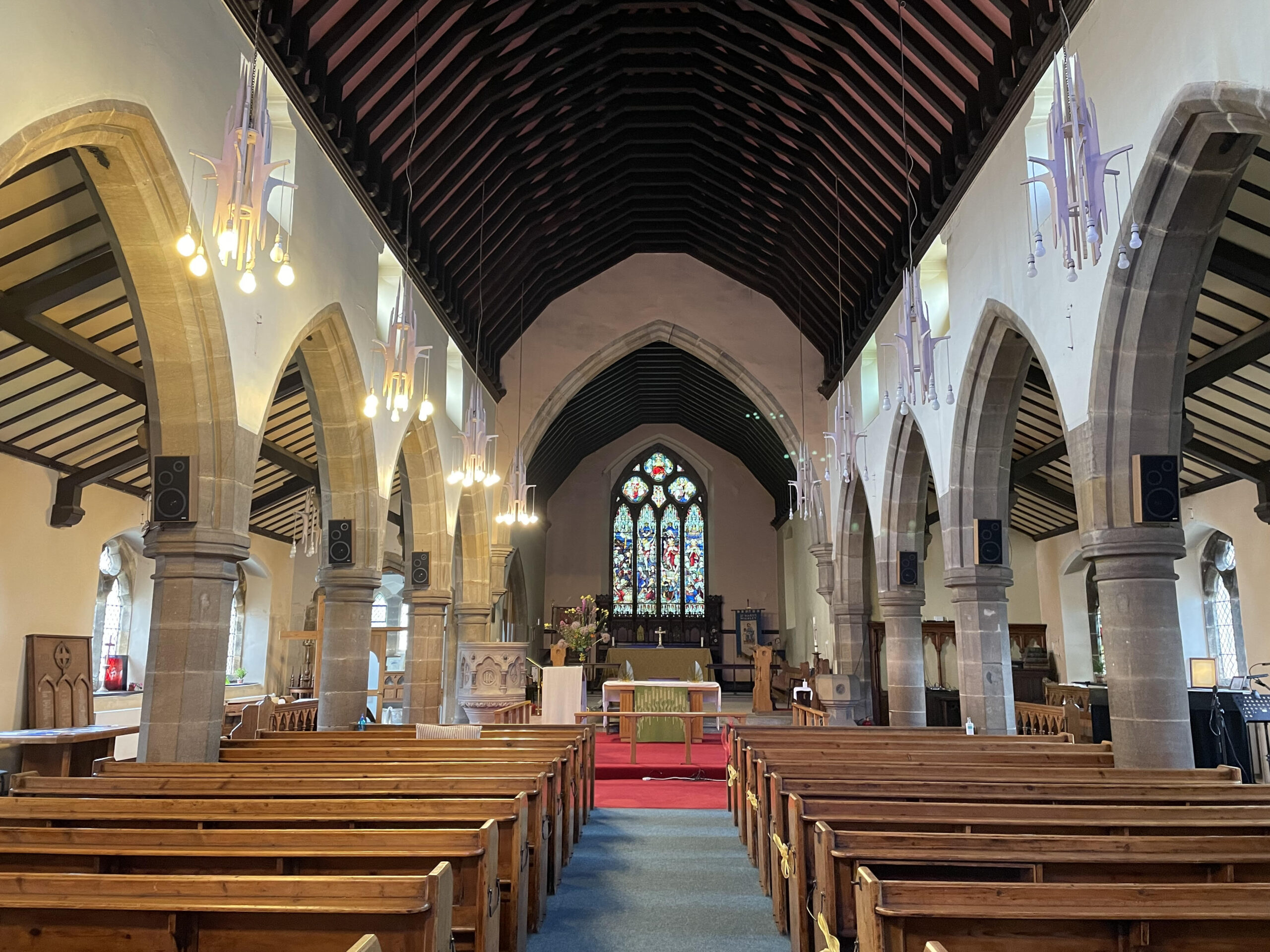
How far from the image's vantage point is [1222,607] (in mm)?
12070

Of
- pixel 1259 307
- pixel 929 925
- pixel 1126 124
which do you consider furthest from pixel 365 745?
pixel 1259 307

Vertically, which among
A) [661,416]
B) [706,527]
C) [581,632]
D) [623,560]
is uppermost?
A: [661,416]

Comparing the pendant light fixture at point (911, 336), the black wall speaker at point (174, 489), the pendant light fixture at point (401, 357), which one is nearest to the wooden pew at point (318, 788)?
the black wall speaker at point (174, 489)

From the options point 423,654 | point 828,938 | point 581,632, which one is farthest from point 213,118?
point 581,632

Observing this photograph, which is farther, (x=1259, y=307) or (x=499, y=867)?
(x=1259, y=307)

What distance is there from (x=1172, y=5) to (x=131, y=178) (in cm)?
538

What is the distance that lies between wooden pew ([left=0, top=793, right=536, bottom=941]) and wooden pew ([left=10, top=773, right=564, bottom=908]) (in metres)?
0.25

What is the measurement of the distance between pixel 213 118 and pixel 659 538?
18160mm

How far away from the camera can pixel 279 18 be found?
617cm

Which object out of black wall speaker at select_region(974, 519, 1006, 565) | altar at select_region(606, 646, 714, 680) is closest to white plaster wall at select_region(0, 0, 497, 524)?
black wall speaker at select_region(974, 519, 1006, 565)

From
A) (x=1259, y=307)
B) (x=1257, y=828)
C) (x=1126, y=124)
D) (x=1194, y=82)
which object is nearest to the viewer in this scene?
(x=1257, y=828)

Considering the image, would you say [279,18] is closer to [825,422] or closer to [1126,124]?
[1126,124]

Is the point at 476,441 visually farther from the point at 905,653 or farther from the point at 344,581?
the point at 905,653

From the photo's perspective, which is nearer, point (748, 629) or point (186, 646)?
point (186, 646)
